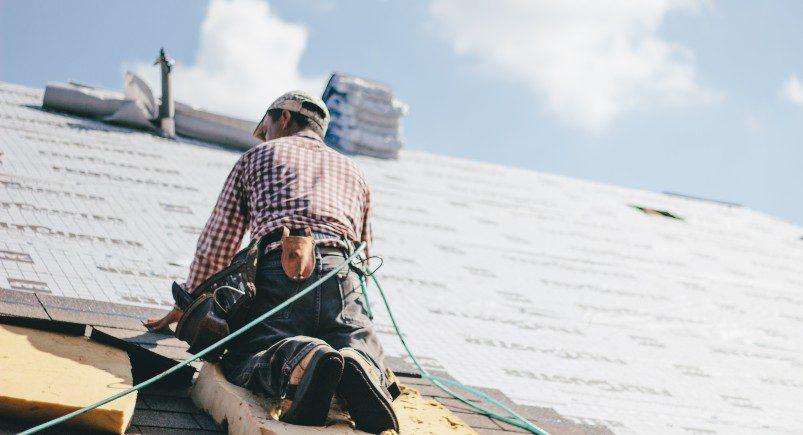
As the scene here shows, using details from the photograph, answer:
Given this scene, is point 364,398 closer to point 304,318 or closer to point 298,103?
point 304,318

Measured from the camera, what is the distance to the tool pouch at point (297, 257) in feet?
7.54

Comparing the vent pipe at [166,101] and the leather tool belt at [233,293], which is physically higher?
the vent pipe at [166,101]

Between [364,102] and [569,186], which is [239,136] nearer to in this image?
Answer: [364,102]

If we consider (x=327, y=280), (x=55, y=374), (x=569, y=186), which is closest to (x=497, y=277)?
(x=327, y=280)

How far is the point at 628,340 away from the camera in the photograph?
5.07 metres

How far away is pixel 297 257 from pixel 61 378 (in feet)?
2.37

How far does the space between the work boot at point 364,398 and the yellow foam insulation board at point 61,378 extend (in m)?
0.56

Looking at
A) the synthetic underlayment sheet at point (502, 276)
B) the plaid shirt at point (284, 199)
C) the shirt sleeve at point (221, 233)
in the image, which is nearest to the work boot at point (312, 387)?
the plaid shirt at point (284, 199)

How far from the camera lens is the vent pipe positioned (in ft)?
25.8

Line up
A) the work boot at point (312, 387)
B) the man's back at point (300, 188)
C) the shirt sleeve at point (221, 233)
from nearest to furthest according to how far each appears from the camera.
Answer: the work boot at point (312, 387)
the man's back at point (300, 188)
the shirt sleeve at point (221, 233)

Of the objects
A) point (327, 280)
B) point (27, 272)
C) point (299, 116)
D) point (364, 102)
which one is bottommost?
point (27, 272)

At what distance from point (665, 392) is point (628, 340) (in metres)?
0.89

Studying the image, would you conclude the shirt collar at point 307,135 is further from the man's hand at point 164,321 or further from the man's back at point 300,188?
the man's hand at point 164,321

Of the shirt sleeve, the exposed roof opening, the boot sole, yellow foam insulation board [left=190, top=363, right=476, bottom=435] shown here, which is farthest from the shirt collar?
the exposed roof opening
